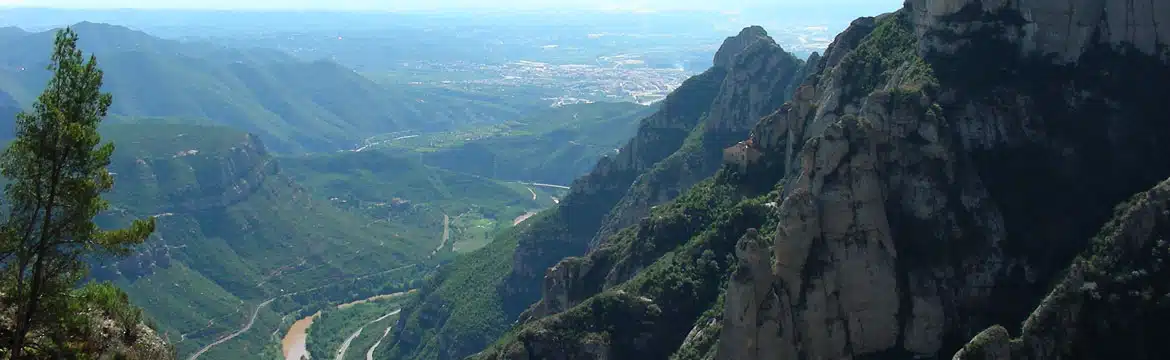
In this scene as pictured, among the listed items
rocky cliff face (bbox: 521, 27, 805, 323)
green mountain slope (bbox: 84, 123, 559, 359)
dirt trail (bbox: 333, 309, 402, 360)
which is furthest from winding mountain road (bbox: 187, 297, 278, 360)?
rocky cliff face (bbox: 521, 27, 805, 323)

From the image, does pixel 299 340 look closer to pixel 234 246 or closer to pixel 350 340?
pixel 350 340

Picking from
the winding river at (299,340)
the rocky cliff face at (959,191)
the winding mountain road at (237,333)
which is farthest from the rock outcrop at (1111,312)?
the winding mountain road at (237,333)

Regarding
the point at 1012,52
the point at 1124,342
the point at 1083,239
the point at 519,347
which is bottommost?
the point at 519,347

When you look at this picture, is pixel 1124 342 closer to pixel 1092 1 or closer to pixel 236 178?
pixel 1092 1

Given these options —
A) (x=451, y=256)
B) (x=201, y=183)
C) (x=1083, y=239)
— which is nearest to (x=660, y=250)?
(x=1083, y=239)

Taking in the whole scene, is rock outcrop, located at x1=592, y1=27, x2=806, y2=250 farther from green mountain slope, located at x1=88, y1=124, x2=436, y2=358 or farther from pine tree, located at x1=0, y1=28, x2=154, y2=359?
pine tree, located at x1=0, y1=28, x2=154, y2=359

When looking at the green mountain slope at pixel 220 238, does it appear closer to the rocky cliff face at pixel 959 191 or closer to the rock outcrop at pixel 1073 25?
the rocky cliff face at pixel 959 191

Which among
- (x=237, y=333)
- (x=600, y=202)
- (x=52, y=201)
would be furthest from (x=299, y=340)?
(x=52, y=201)
